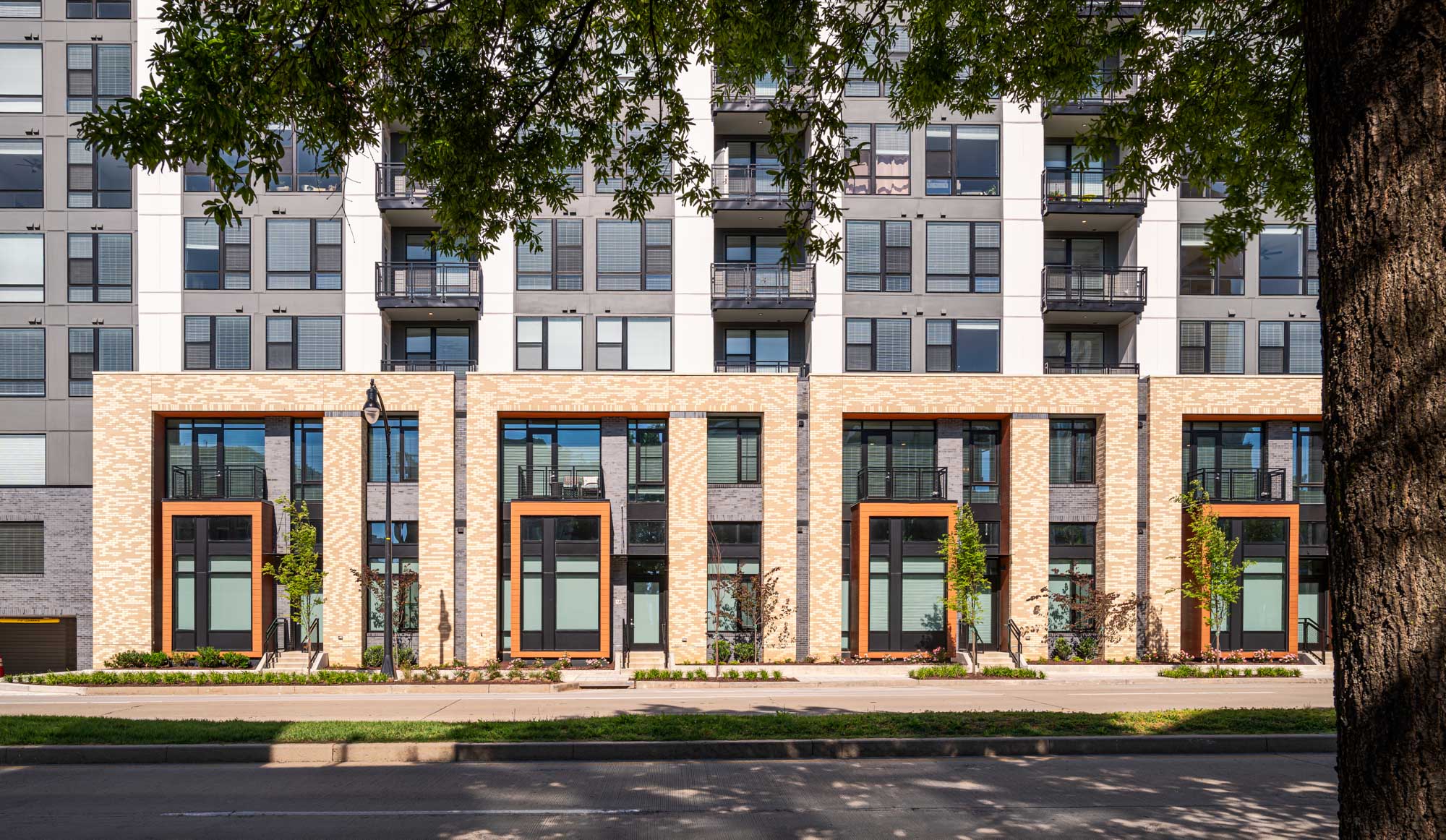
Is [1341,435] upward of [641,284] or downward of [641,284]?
downward

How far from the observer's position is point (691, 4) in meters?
9.75

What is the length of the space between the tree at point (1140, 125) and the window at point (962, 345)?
1725 cm

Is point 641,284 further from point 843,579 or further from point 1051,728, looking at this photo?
point 1051,728

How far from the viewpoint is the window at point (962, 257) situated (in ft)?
95.9

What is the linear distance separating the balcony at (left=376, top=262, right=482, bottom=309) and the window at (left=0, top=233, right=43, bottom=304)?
36.8 feet

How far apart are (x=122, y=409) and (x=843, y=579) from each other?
22620 mm

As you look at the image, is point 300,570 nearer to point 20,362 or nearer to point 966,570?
point 20,362

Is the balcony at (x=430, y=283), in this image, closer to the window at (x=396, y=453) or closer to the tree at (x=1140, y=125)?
the window at (x=396, y=453)

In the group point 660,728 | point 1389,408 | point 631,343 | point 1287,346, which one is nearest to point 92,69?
point 631,343

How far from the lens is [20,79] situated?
2906 cm

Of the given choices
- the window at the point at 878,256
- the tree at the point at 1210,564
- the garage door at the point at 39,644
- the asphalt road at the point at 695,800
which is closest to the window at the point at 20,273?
the garage door at the point at 39,644

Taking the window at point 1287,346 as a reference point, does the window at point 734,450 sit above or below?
below

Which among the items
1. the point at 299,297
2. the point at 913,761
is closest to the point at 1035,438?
the point at 913,761

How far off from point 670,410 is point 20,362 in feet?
69.0
